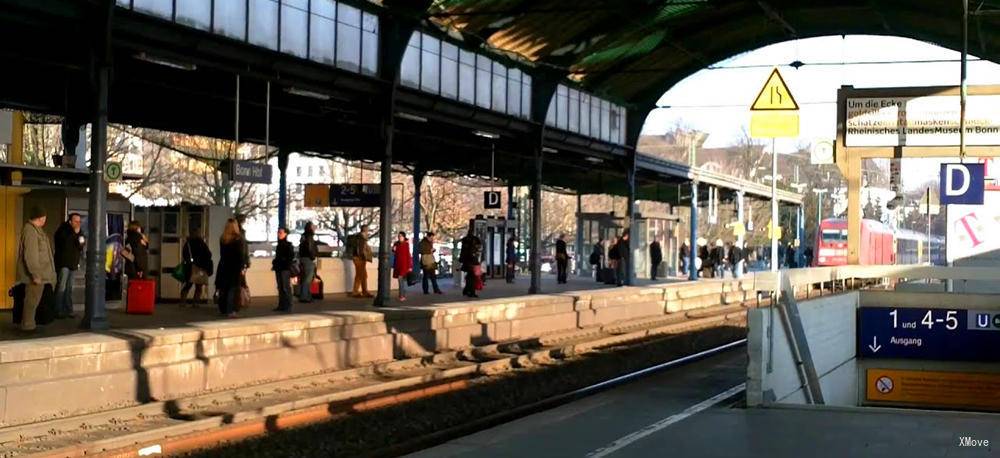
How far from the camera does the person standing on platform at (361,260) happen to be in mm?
24547

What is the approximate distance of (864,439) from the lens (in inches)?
402

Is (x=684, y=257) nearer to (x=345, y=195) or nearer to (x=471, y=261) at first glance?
(x=345, y=195)

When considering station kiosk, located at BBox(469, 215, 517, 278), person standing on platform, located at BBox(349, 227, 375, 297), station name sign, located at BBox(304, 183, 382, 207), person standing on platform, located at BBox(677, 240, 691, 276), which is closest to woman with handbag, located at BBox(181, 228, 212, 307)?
person standing on platform, located at BBox(349, 227, 375, 297)

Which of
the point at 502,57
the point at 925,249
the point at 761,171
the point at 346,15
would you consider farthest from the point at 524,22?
the point at 761,171

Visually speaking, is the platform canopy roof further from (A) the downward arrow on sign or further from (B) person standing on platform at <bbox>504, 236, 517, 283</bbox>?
(A) the downward arrow on sign

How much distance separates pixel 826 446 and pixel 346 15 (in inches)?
583

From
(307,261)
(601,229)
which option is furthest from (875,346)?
(601,229)

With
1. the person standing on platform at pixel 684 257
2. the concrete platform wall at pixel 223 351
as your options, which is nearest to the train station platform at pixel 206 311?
the concrete platform wall at pixel 223 351

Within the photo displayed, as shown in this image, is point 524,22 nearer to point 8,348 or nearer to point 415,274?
point 415,274

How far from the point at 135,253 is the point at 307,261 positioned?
3890mm

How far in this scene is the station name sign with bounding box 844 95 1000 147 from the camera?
77.8ft

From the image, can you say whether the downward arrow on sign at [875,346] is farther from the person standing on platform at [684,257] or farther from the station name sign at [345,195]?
the person standing on platform at [684,257]

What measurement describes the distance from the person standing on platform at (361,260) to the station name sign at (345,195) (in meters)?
3.51

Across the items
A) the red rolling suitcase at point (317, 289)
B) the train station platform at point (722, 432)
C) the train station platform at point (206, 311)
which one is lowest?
the train station platform at point (722, 432)
